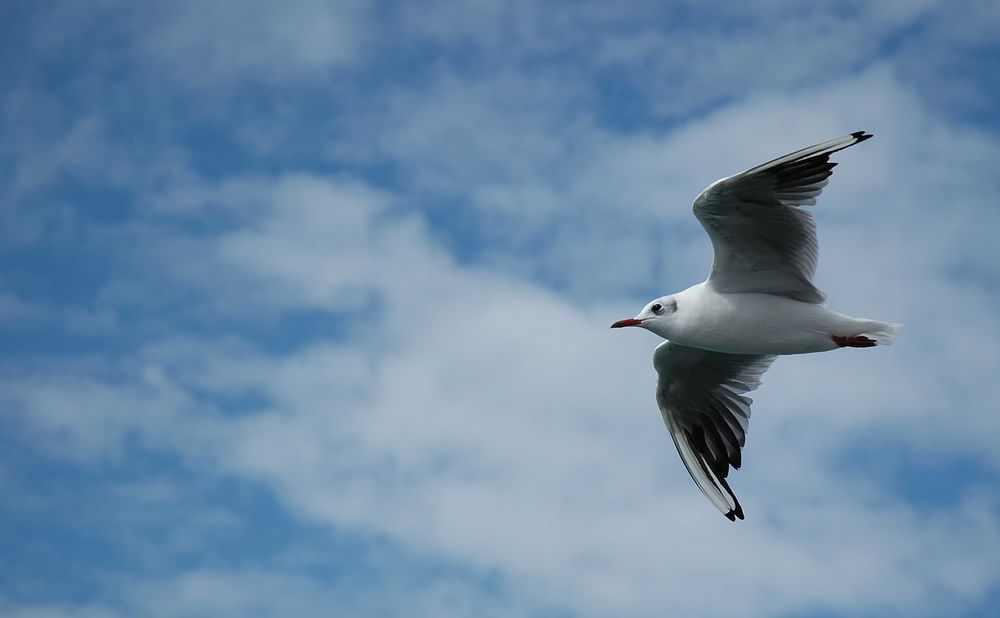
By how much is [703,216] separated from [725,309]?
3.77 feet

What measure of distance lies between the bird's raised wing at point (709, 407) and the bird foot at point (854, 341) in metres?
1.78

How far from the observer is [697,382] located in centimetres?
1393

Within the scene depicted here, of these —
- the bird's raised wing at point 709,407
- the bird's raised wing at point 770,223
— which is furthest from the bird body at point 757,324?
the bird's raised wing at point 709,407

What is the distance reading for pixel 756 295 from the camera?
479 inches

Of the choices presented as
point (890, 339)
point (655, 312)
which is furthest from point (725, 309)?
point (890, 339)

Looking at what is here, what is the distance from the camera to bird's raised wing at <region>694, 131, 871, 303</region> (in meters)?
11.0

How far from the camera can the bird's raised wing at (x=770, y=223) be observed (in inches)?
432

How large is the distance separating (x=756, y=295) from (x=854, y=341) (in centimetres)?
108

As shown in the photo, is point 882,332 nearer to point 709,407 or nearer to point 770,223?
point 770,223

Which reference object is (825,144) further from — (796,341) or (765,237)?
(796,341)

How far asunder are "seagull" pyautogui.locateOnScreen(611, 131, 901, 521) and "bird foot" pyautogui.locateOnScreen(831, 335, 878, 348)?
0.01 meters

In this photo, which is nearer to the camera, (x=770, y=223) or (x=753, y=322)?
(x=770, y=223)

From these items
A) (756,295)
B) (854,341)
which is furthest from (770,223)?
(854,341)

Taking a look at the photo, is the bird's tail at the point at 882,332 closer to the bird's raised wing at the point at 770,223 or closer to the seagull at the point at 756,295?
the seagull at the point at 756,295
